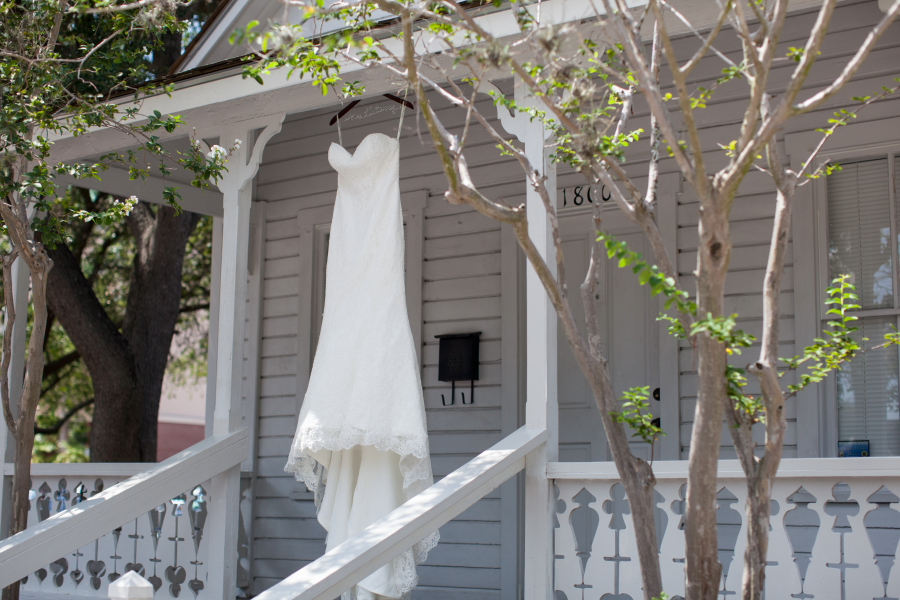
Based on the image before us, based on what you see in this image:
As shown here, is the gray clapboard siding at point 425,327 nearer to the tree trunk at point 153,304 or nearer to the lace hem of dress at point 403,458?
the lace hem of dress at point 403,458

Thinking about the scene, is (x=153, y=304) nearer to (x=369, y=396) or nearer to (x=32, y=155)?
(x=32, y=155)

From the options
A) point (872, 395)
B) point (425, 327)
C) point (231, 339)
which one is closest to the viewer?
point (872, 395)

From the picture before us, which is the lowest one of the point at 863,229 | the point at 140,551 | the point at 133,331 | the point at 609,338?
the point at 140,551

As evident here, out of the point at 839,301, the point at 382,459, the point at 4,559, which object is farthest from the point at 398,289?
the point at 4,559

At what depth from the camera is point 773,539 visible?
3615 millimetres

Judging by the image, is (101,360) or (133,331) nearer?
(101,360)

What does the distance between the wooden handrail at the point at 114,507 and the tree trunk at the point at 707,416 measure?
10.0 feet

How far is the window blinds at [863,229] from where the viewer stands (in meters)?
4.84

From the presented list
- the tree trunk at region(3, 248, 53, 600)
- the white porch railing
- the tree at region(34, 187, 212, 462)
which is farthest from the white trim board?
the tree at region(34, 187, 212, 462)

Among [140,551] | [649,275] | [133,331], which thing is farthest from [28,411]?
[133,331]

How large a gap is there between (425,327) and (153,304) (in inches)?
174

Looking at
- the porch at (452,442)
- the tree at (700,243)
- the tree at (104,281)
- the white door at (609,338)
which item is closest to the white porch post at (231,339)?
the porch at (452,442)

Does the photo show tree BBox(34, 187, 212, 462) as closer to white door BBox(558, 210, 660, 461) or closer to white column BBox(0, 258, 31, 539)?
white column BBox(0, 258, 31, 539)

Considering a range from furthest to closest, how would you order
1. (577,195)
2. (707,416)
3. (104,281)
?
(104,281)
(577,195)
(707,416)
